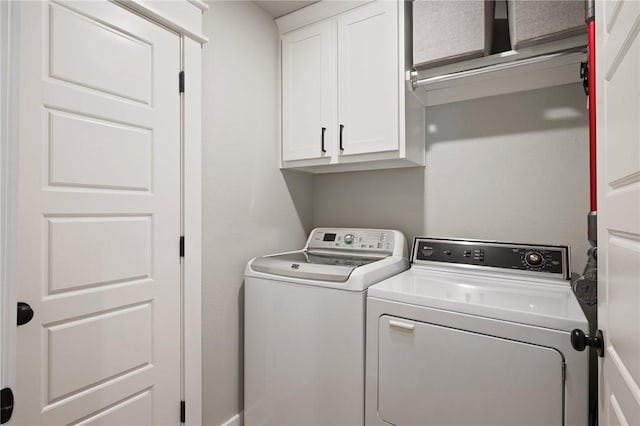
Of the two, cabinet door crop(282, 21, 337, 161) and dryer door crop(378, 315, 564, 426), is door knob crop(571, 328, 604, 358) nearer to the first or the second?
dryer door crop(378, 315, 564, 426)

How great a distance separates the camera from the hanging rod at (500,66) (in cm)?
145

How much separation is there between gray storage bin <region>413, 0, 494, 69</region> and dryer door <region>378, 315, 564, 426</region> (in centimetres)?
124

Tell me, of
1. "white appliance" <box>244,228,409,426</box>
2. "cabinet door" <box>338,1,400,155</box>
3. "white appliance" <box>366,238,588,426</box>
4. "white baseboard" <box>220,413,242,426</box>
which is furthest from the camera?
"white baseboard" <box>220,413,242,426</box>

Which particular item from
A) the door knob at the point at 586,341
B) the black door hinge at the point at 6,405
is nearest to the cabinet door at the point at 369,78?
the door knob at the point at 586,341

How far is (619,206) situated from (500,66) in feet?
3.65

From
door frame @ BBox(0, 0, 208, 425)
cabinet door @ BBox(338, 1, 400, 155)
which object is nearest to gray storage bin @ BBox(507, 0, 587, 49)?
cabinet door @ BBox(338, 1, 400, 155)

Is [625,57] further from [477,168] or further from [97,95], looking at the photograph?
[97,95]

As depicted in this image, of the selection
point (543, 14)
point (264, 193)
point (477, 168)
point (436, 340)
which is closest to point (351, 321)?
point (436, 340)

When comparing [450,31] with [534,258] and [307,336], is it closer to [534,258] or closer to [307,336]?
[534,258]

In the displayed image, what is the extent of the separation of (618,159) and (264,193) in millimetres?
1707

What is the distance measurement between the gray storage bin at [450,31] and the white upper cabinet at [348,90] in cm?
9

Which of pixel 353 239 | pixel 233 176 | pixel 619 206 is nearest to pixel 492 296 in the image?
pixel 619 206

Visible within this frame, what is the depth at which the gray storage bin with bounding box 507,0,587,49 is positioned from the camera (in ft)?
4.54

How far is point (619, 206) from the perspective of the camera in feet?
2.46
